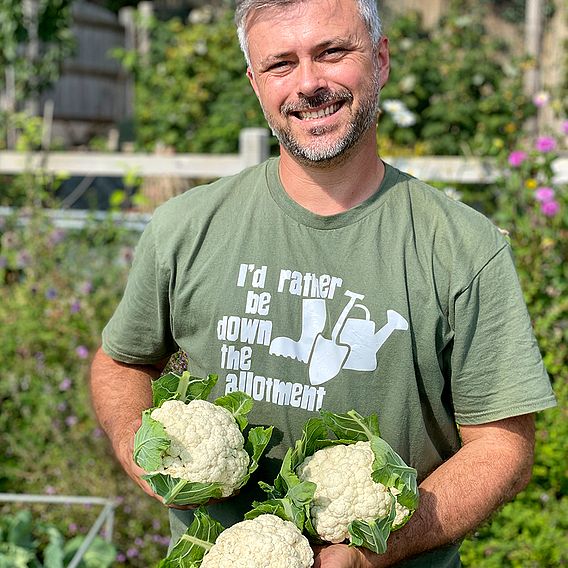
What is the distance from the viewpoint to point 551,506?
358cm

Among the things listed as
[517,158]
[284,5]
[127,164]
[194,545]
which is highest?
[284,5]

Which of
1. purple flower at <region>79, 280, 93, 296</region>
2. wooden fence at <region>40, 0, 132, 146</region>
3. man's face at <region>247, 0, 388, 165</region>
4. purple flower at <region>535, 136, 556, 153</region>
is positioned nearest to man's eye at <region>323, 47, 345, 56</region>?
man's face at <region>247, 0, 388, 165</region>

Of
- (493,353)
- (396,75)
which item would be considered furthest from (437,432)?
(396,75)

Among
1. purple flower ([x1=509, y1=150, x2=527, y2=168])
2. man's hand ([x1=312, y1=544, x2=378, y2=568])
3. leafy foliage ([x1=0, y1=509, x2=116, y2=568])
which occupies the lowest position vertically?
leafy foliage ([x1=0, y1=509, x2=116, y2=568])

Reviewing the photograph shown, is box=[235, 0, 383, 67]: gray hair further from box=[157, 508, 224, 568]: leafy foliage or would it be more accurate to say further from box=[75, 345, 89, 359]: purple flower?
box=[75, 345, 89, 359]: purple flower

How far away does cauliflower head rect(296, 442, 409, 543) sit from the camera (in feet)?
5.74

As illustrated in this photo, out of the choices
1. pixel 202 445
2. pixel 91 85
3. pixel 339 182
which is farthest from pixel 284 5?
pixel 91 85

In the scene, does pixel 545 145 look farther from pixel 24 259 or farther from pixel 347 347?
pixel 24 259

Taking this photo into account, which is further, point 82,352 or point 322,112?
point 82,352

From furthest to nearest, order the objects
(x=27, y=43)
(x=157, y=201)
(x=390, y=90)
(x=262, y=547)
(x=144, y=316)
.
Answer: (x=27, y=43) → (x=390, y=90) → (x=157, y=201) → (x=144, y=316) → (x=262, y=547)

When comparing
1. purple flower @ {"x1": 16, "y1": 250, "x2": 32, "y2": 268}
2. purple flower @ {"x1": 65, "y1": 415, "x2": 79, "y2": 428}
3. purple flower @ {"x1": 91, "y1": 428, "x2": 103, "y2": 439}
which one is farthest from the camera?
purple flower @ {"x1": 16, "y1": 250, "x2": 32, "y2": 268}

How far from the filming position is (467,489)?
1851mm

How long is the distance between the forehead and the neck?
0.22 metres

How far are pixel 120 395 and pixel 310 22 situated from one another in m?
0.95
